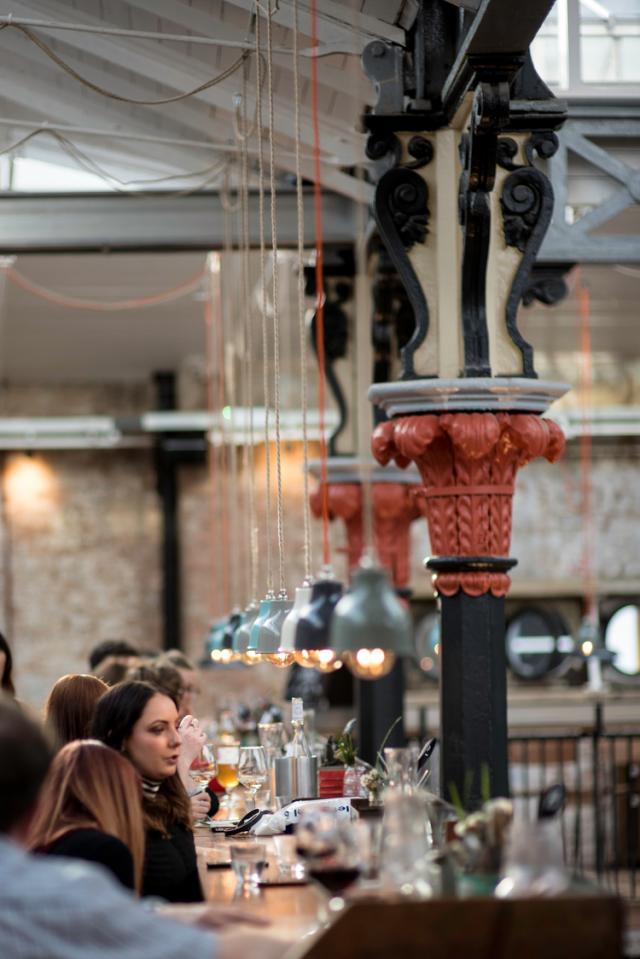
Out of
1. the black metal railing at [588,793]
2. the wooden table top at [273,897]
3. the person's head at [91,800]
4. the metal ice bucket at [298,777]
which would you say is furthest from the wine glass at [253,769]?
the black metal railing at [588,793]

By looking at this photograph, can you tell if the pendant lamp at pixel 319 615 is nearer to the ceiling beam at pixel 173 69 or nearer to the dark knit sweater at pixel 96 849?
the dark knit sweater at pixel 96 849

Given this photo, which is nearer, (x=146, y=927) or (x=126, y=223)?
(x=146, y=927)

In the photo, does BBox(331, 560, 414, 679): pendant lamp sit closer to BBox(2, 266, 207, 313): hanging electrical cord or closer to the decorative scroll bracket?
the decorative scroll bracket

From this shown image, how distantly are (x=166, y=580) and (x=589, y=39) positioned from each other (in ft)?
28.0

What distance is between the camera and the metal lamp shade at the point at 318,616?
3.88 meters

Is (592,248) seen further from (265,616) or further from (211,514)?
(211,514)

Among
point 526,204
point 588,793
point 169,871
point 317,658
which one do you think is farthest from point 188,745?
point 588,793

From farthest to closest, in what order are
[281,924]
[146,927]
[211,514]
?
[211,514]
[281,924]
[146,927]

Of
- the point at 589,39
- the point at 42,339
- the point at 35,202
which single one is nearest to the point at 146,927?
the point at 589,39

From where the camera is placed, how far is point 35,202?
932cm

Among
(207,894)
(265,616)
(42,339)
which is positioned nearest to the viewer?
(207,894)

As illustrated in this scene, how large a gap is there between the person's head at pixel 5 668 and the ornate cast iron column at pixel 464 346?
5.77ft

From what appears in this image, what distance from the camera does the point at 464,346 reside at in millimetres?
5734

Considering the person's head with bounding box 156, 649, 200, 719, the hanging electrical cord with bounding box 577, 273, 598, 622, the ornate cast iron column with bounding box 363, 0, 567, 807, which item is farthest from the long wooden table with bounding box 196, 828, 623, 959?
the hanging electrical cord with bounding box 577, 273, 598, 622
